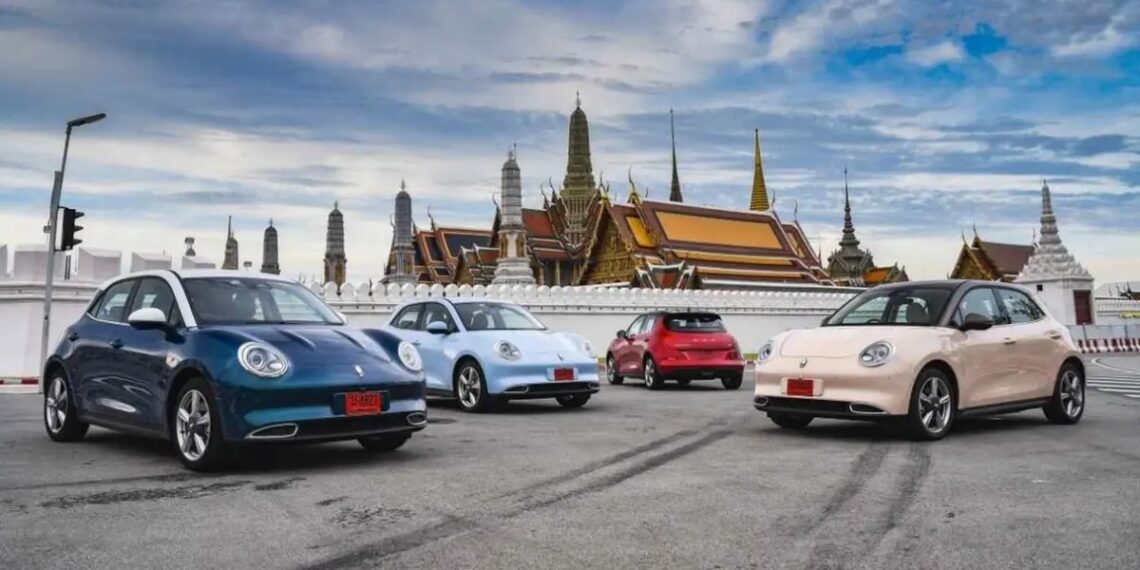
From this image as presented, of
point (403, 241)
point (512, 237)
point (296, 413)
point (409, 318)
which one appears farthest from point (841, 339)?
point (403, 241)

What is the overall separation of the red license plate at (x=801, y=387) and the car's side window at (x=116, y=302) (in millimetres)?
5664

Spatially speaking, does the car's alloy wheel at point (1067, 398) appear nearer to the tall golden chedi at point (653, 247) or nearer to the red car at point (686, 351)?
the red car at point (686, 351)

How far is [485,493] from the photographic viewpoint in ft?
18.0

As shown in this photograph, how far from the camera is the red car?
15531 millimetres

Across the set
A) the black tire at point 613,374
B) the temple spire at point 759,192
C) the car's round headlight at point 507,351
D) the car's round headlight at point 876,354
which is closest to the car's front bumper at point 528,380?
the car's round headlight at point 507,351

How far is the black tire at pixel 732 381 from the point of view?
15.8m

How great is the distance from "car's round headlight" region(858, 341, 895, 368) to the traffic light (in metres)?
14.6

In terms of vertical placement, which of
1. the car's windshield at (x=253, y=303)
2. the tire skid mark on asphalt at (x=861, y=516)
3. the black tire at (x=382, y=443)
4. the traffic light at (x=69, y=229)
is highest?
the traffic light at (x=69, y=229)

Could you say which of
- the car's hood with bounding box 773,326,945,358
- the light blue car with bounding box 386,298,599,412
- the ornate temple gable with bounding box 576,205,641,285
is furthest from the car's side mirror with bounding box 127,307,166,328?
the ornate temple gable with bounding box 576,205,641,285

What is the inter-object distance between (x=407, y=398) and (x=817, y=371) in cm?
353

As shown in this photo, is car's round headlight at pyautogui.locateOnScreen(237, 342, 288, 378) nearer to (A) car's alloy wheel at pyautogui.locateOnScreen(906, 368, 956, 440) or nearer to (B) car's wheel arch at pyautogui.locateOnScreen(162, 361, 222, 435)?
(B) car's wheel arch at pyautogui.locateOnScreen(162, 361, 222, 435)

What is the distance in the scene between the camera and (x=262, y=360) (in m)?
6.24

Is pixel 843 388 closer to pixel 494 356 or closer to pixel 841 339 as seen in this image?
pixel 841 339

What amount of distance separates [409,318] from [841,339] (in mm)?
6492
